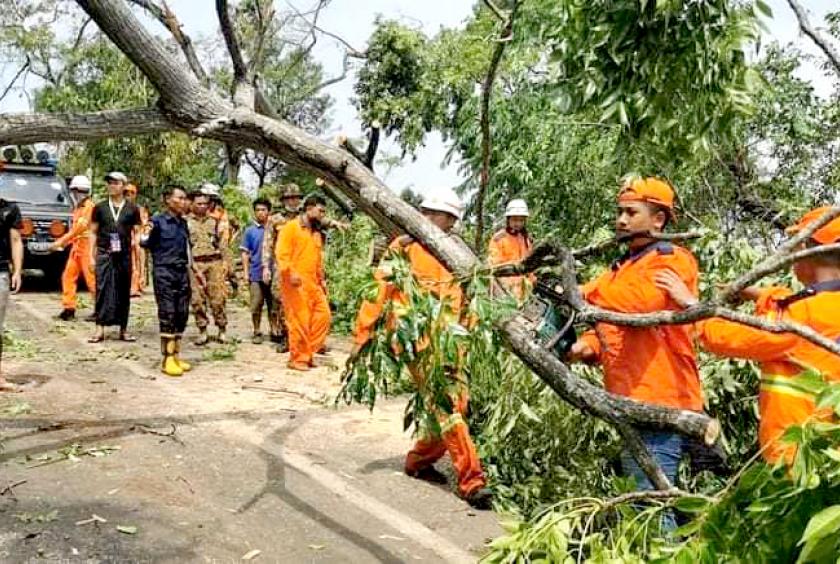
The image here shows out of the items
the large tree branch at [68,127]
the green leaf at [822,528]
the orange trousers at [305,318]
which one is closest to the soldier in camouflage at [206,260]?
the orange trousers at [305,318]

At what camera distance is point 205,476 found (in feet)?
17.9

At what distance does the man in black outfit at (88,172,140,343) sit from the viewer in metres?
9.78

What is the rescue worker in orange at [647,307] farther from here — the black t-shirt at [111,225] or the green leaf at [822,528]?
the black t-shirt at [111,225]

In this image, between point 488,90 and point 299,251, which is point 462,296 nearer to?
point 488,90

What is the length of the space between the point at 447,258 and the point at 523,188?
22.2ft

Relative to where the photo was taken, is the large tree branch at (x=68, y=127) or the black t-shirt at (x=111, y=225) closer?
the large tree branch at (x=68, y=127)

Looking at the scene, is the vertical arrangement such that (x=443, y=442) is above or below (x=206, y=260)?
below

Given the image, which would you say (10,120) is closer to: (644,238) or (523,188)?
(644,238)

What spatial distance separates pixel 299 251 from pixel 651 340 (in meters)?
6.09

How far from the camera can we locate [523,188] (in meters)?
10.3

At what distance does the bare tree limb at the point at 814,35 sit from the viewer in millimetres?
2888

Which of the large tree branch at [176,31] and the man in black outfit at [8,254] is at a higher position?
the large tree branch at [176,31]

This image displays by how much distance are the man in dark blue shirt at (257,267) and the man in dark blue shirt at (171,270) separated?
197 centimetres

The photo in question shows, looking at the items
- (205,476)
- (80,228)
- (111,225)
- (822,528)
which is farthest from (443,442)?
(80,228)
